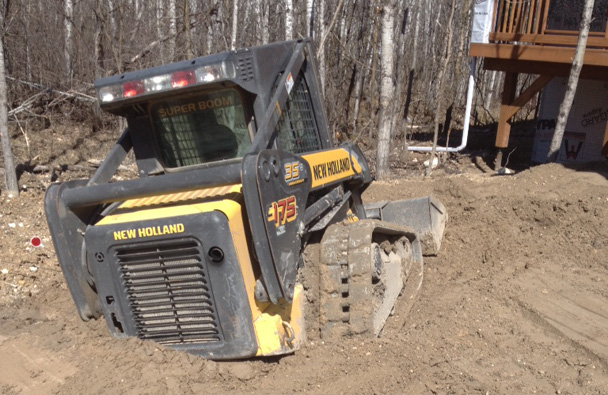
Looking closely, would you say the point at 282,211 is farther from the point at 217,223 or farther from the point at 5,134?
the point at 5,134

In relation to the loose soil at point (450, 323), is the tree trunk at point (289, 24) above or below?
above

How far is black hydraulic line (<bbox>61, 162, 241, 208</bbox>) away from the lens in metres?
3.75

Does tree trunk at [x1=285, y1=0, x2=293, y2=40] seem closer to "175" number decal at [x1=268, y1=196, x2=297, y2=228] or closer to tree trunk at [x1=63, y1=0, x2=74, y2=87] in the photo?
tree trunk at [x1=63, y1=0, x2=74, y2=87]

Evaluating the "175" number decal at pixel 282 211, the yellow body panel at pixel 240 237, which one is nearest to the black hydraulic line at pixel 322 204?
the "175" number decal at pixel 282 211

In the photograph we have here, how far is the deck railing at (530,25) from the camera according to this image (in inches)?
436

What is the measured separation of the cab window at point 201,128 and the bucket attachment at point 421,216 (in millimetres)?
3091

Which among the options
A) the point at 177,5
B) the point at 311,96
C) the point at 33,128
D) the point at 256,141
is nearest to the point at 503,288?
the point at 311,96

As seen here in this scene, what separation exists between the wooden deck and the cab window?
8.14 metres

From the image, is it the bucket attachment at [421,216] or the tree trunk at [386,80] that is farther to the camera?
the tree trunk at [386,80]

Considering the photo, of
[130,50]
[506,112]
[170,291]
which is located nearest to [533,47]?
[506,112]

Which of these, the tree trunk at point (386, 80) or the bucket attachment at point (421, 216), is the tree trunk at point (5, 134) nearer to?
the bucket attachment at point (421, 216)

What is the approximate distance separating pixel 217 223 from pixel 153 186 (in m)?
Answer: 0.49

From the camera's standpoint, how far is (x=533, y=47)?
36.8 feet

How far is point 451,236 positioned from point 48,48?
1124cm
